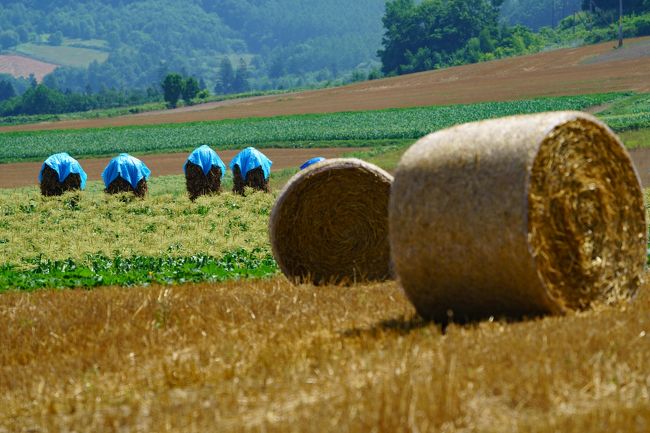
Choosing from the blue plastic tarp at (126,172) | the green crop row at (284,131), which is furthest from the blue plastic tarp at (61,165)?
the green crop row at (284,131)

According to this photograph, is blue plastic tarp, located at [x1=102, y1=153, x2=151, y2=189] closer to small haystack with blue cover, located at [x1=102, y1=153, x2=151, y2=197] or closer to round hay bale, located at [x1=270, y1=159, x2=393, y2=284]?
small haystack with blue cover, located at [x1=102, y1=153, x2=151, y2=197]

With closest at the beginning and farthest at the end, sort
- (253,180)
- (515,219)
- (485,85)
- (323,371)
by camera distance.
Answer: (323,371) < (515,219) < (253,180) < (485,85)

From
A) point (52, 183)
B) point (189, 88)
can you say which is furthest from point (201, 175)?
point (189, 88)

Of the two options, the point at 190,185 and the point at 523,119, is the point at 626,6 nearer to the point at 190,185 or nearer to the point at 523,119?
the point at 190,185

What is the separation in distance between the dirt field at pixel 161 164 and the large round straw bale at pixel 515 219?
32.4 m

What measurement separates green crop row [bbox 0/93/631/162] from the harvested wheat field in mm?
42822

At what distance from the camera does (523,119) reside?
8180 millimetres

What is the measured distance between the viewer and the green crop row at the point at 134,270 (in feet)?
44.5

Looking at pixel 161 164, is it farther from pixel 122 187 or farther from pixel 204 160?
pixel 122 187

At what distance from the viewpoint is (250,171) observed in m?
29.8

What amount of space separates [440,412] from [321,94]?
296 feet

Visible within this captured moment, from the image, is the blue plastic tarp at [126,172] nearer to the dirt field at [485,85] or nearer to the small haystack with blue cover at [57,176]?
the small haystack with blue cover at [57,176]

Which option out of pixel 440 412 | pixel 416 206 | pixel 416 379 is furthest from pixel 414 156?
pixel 440 412

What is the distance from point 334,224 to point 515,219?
4.74 m
